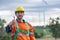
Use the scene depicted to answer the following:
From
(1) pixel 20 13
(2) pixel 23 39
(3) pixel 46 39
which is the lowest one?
(3) pixel 46 39

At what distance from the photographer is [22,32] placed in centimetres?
670

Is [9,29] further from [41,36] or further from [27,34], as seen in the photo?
[41,36]

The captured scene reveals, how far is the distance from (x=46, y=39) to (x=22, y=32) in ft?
69.3

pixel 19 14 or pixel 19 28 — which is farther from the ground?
pixel 19 14

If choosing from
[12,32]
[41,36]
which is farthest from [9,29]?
[41,36]

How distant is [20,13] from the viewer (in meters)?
6.67

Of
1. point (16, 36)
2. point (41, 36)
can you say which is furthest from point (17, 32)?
point (41, 36)

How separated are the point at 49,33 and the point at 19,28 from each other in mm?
21862

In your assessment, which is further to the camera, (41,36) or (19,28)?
(41,36)

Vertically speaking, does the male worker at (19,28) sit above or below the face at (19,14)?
below

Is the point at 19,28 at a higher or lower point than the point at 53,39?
higher

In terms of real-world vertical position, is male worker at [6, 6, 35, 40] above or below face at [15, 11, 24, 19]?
below

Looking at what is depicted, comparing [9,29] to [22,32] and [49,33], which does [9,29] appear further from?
[49,33]

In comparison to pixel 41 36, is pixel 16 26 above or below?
above
